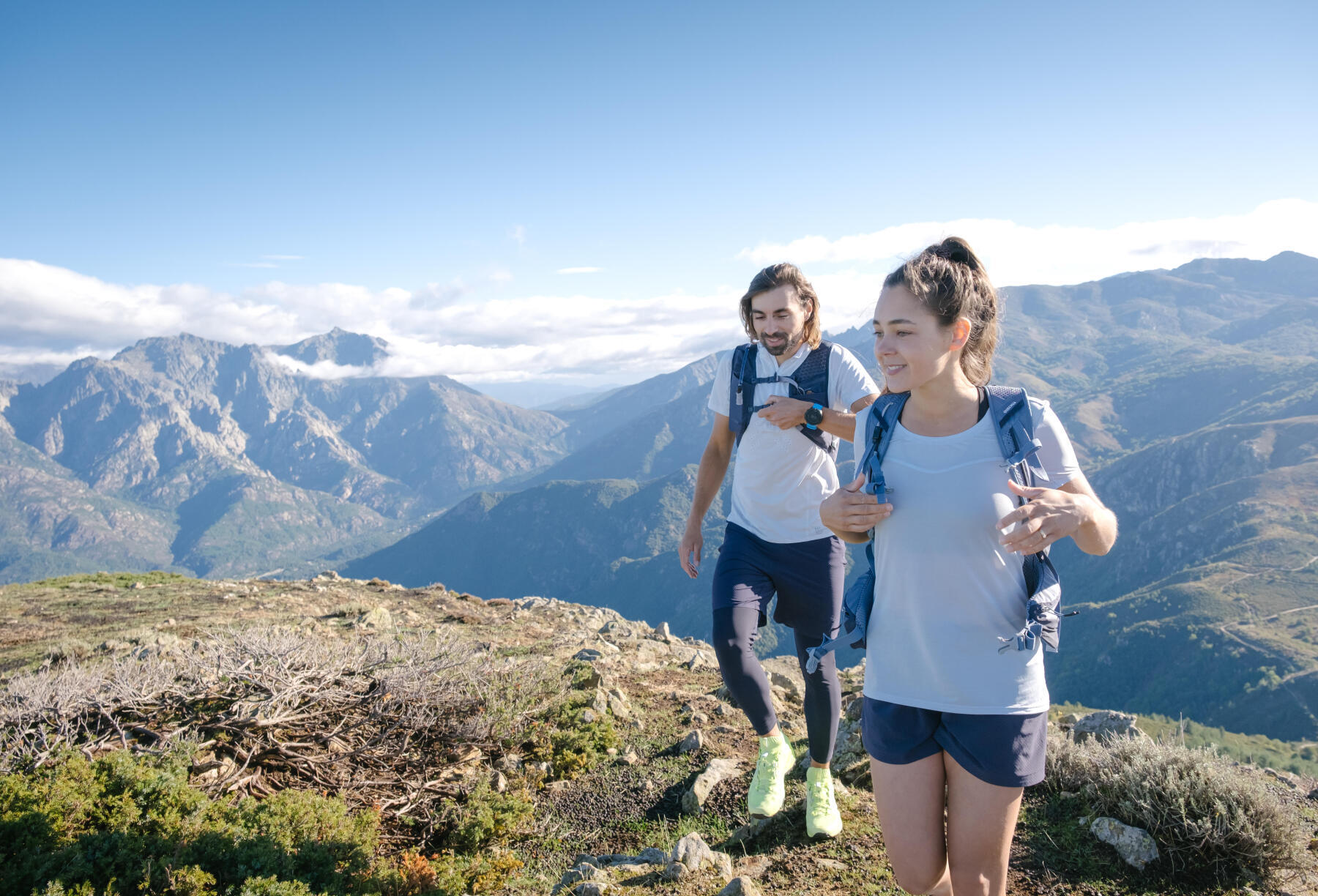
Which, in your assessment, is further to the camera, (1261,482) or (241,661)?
(1261,482)

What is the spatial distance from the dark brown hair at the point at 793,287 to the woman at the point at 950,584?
69.7 inches

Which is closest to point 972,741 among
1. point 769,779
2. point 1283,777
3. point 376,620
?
point 769,779

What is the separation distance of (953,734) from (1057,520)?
3.12 feet

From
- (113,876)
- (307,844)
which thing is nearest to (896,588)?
(307,844)

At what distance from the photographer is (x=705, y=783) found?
5402mm

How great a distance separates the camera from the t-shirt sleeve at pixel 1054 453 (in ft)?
8.91

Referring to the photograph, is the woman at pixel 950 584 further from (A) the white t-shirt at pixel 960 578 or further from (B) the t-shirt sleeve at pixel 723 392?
(B) the t-shirt sleeve at pixel 723 392

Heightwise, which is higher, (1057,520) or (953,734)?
(1057,520)

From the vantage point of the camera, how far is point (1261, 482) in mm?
185250

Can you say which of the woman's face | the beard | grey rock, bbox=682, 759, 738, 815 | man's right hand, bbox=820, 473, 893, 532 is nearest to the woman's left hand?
man's right hand, bbox=820, 473, 893, 532

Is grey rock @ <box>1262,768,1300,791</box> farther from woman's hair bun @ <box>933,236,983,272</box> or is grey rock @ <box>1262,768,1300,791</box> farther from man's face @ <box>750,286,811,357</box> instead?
woman's hair bun @ <box>933,236,983,272</box>

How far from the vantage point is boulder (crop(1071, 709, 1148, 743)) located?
615 centimetres

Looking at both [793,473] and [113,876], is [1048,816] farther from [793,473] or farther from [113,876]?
[113,876]

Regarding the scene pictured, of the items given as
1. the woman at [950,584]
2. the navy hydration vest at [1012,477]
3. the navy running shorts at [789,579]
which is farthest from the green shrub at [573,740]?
the navy hydration vest at [1012,477]
